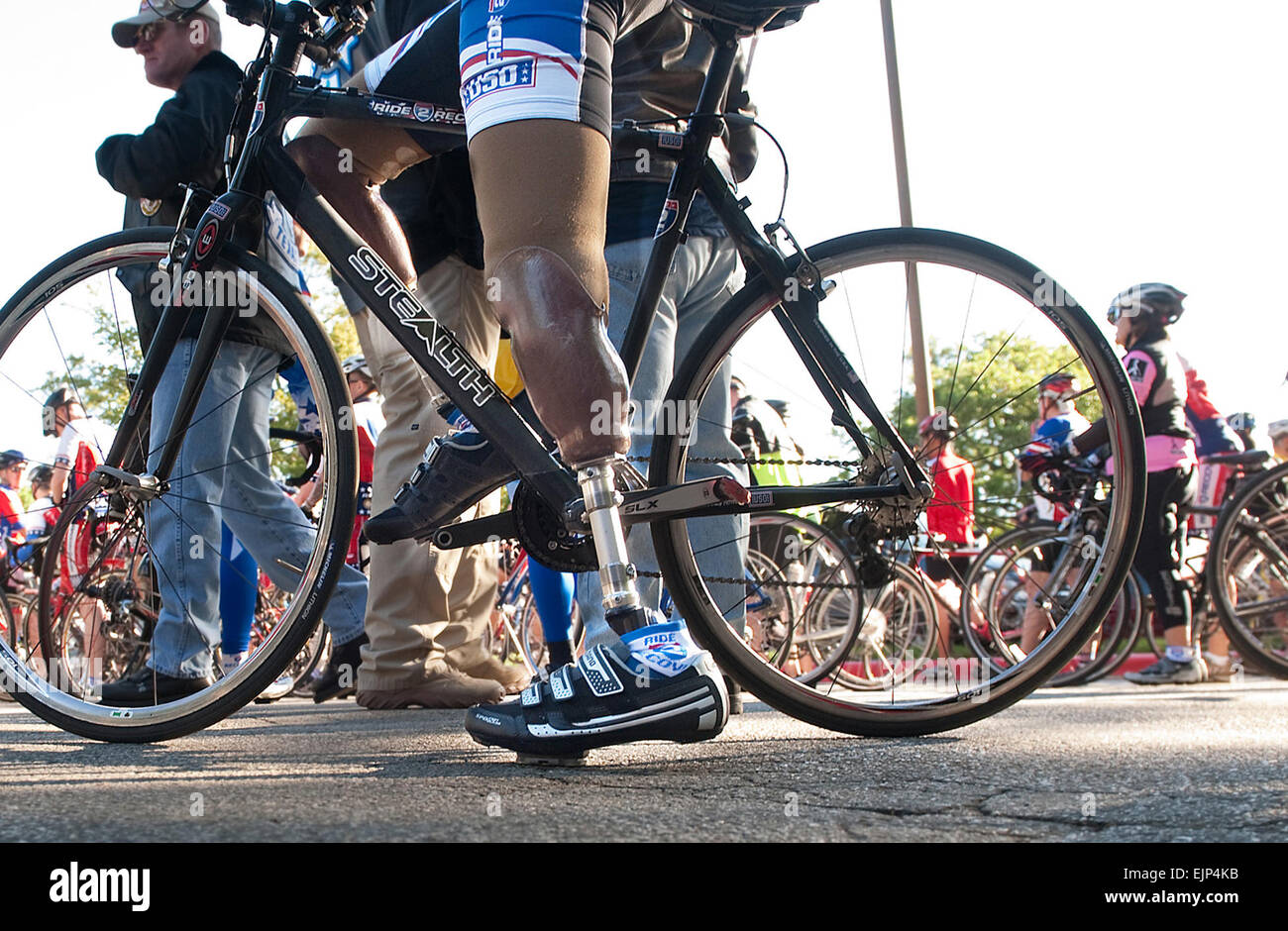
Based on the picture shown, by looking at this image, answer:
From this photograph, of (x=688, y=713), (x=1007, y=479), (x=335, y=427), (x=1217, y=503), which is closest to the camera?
(x=688, y=713)

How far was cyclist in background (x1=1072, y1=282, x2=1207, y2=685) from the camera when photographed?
5777 mm

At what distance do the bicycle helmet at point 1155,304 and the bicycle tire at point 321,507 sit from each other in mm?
4862

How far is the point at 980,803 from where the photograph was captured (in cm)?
162

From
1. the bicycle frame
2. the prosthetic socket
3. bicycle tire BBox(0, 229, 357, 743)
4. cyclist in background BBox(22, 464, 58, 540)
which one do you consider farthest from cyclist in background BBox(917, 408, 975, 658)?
cyclist in background BBox(22, 464, 58, 540)

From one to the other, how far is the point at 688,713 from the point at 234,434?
2363mm

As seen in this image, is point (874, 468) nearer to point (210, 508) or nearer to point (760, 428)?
point (210, 508)

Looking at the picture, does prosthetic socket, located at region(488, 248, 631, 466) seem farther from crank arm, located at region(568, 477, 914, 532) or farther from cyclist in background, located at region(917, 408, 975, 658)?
cyclist in background, located at region(917, 408, 975, 658)

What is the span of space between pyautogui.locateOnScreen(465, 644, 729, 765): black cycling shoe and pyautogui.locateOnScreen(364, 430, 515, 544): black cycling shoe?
0.42 metres

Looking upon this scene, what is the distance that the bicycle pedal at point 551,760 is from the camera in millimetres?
1990

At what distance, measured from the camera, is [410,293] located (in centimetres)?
234

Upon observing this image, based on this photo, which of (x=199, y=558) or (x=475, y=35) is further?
(x=199, y=558)

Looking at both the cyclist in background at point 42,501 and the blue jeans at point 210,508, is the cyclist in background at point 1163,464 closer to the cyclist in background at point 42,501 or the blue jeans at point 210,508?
the blue jeans at point 210,508

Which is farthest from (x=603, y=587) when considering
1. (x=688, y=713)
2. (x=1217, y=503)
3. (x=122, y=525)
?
(x=1217, y=503)

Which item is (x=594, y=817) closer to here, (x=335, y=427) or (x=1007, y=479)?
(x=335, y=427)
